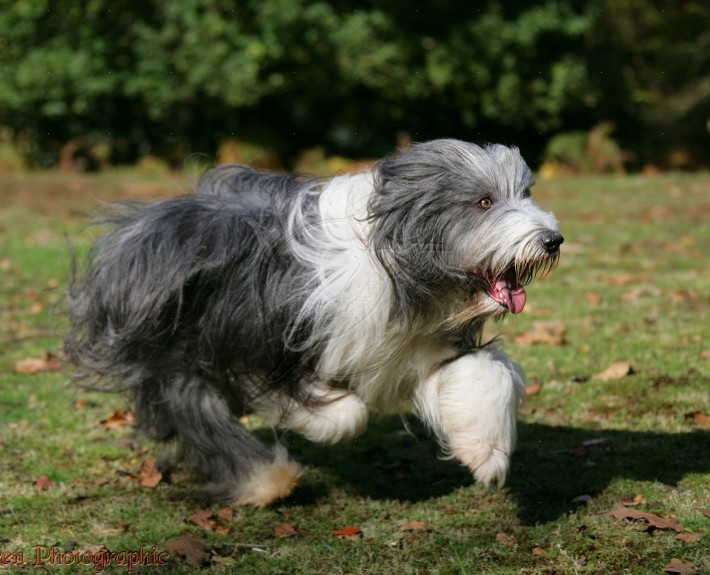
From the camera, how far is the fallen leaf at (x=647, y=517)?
4012 millimetres

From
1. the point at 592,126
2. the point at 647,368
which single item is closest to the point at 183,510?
the point at 647,368

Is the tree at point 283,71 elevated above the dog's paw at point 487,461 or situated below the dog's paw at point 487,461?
above

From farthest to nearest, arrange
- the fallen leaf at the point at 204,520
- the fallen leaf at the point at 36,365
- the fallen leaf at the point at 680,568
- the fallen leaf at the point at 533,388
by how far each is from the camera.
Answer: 1. the fallen leaf at the point at 36,365
2. the fallen leaf at the point at 533,388
3. the fallen leaf at the point at 204,520
4. the fallen leaf at the point at 680,568

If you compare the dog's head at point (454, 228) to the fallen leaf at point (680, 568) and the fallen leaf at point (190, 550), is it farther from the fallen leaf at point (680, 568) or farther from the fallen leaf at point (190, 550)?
the fallen leaf at point (190, 550)

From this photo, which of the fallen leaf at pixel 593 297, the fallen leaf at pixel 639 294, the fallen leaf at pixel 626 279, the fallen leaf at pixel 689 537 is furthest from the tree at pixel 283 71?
the fallen leaf at pixel 689 537

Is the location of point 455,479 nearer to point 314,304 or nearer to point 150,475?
point 314,304

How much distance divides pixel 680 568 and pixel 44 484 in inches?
113

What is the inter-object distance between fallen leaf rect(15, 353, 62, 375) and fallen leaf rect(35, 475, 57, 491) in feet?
6.50

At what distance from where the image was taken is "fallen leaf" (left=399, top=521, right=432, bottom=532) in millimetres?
4285

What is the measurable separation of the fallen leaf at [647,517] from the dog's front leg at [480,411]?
1.68 ft

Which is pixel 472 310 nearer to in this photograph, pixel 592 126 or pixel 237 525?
pixel 237 525

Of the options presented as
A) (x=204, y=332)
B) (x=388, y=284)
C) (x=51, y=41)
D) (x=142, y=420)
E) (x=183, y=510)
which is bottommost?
(x=183, y=510)

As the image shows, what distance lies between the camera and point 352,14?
62.1 feet

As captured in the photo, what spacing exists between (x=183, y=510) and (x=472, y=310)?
1.64 metres
